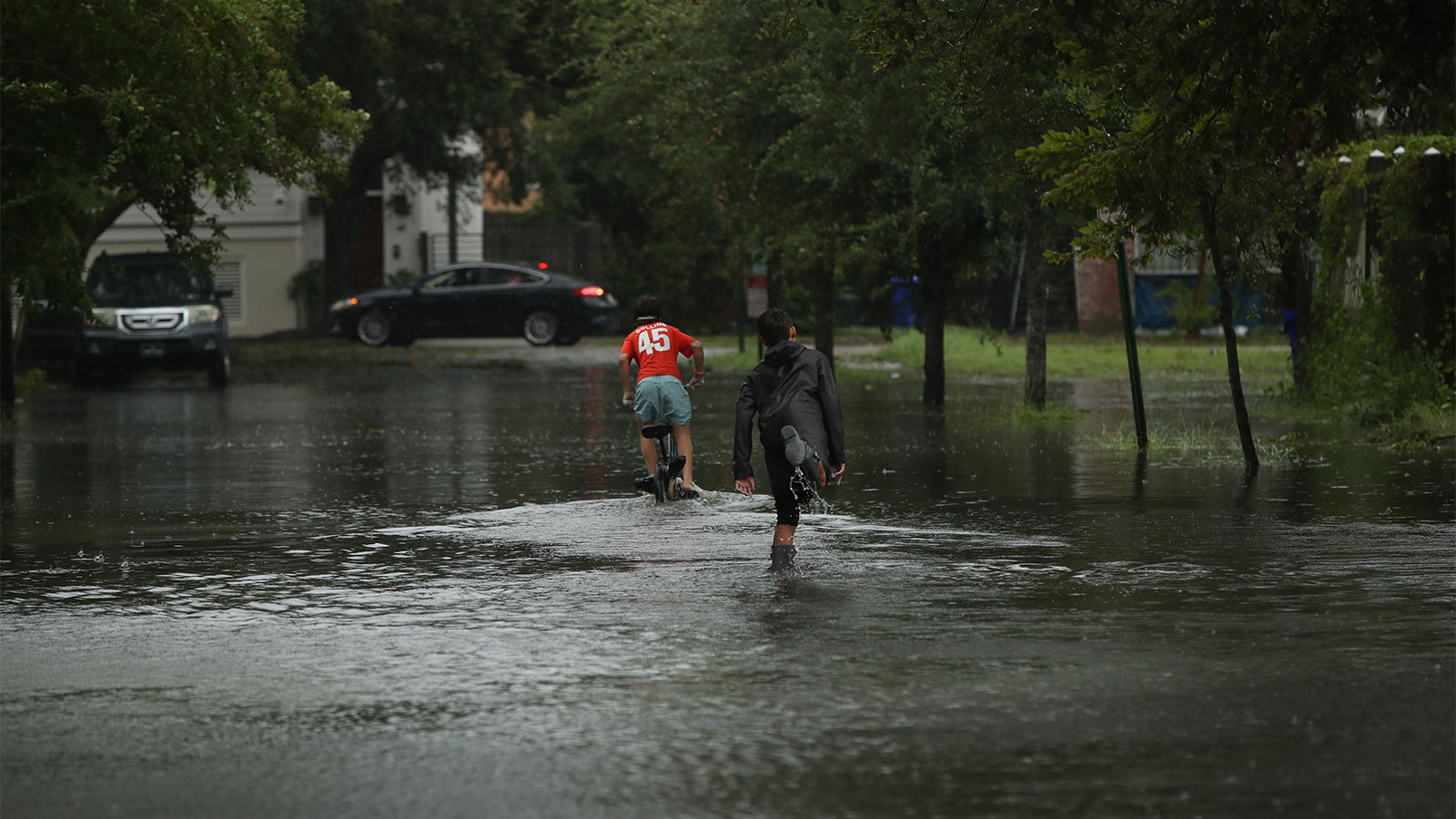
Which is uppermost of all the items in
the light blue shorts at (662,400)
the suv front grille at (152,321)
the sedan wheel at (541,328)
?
the suv front grille at (152,321)

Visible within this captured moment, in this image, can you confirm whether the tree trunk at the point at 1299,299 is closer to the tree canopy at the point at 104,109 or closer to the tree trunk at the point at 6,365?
the tree canopy at the point at 104,109

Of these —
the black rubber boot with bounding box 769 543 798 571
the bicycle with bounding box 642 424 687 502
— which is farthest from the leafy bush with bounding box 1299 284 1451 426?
the black rubber boot with bounding box 769 543 798 571

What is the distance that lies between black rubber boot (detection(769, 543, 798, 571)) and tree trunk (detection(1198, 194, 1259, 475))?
19.7 feet

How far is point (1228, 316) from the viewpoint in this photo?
16312 mm

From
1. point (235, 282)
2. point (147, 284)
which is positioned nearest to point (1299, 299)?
point (147, 284)

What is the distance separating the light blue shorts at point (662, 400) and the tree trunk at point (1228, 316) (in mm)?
4172

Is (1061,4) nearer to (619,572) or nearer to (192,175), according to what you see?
(619,572)

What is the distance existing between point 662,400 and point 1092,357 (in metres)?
23.4

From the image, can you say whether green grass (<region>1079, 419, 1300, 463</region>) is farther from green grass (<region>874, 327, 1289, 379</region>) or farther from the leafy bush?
green grass (<region>874, 327, 1289, 379</region>)

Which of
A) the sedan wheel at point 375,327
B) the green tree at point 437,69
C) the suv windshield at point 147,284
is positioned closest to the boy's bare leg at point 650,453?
the suv windshield at point 147,284

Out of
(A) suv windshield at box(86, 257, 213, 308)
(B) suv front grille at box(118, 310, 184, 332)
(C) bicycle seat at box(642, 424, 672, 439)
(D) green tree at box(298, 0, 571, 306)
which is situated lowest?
(C) bicycle seat at box(642, 424, 672, 439)

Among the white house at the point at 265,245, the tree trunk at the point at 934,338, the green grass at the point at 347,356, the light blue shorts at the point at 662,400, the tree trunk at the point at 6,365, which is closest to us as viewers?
the light blue shorts at the point at 662,400

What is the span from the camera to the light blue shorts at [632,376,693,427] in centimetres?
1468

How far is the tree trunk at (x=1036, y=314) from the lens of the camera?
73.7 feet
